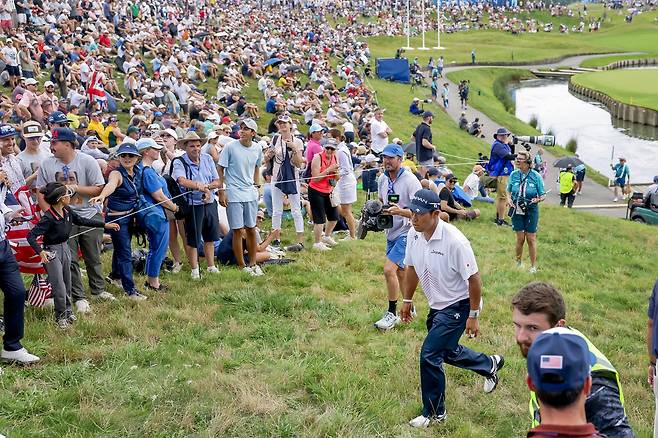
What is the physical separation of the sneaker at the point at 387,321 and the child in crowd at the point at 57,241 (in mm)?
3395

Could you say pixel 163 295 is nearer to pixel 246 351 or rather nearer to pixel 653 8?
pixel 246 351

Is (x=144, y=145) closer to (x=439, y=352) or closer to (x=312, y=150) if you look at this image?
(x=312, y=150)

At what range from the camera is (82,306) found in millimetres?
7473

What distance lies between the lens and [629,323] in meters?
9.28

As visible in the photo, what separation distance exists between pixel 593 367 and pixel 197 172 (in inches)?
266

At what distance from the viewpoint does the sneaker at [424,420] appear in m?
5.50

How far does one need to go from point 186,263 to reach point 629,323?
6421 millimetres

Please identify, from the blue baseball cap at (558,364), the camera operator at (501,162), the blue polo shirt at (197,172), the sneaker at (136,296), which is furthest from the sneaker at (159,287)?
the camera operator at (501,162)

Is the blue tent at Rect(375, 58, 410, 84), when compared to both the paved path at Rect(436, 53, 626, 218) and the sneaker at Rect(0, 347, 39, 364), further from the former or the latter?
the sneaker at Rect(0, 347, 39, 364)

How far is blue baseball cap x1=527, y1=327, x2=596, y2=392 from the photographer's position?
2.52m

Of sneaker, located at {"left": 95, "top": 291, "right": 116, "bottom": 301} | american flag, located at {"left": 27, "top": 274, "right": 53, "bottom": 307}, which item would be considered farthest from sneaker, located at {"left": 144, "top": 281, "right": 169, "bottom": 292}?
american flag, located at {"left": 27, "top": 274, "right": 53, "bottom": 307}

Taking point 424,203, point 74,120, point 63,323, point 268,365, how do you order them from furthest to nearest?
point 74,120 → point 63,323 → point 268,365 → point 424,203

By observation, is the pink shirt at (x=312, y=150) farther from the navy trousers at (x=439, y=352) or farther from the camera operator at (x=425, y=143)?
the navy trousers at (x=439, y=352)

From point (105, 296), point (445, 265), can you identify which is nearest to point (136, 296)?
point (105, 296)
